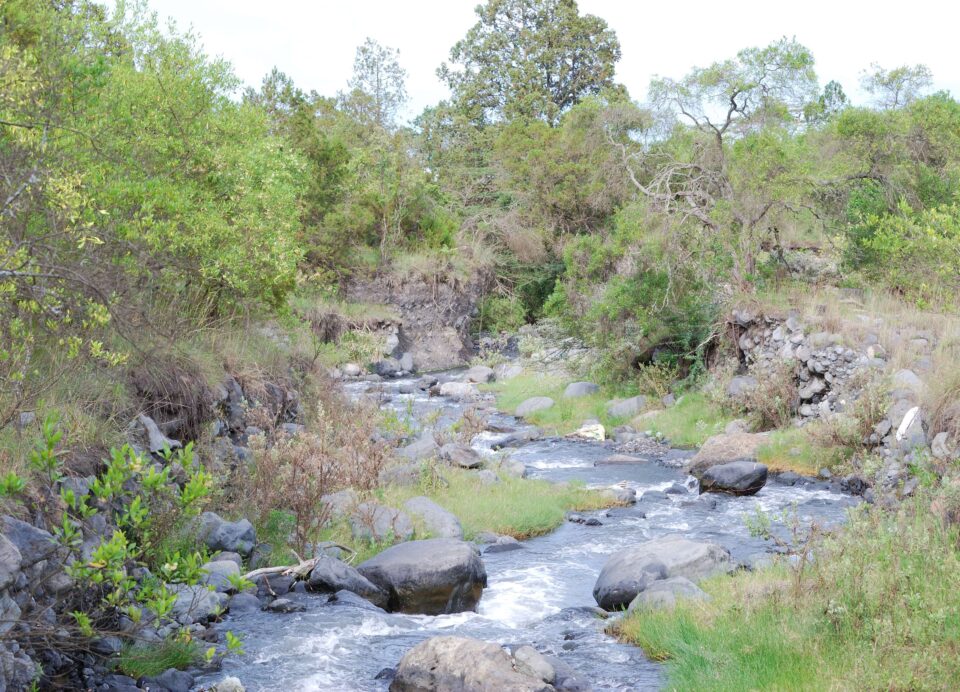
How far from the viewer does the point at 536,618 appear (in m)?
7.98

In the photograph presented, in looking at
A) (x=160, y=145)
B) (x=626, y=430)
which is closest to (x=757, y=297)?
(x=626, y=430)

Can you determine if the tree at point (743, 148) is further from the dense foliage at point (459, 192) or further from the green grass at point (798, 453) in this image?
the green grass at point (798, 453)

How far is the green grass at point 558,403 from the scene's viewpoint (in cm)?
1816

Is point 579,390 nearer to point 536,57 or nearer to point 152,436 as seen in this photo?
point 152,436

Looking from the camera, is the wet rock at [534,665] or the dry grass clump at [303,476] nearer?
the wet rock at [534,665]

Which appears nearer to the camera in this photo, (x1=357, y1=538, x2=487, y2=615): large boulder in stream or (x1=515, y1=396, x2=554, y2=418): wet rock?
(x1=357, y1=538, x2=487, y2=615): large boulder in stream

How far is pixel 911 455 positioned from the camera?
11.0m

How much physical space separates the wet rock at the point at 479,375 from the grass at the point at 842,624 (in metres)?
18.0

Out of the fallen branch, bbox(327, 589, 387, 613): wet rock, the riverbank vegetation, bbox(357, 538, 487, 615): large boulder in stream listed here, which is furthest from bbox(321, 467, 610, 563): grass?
bbox(327, 589, 387, 613): wet rock

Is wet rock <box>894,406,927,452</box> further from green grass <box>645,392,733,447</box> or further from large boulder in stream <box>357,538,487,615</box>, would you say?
large boulder in stream <box>357,538,487,615</box>

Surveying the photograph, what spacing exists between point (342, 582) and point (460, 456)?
5394 mm

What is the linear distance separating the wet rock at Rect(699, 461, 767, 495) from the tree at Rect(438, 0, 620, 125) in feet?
103

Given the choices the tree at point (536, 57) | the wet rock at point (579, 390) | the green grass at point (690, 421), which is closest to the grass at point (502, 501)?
the green grass at point (690, 421)

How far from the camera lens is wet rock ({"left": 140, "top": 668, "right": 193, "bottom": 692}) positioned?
19.3 feet
